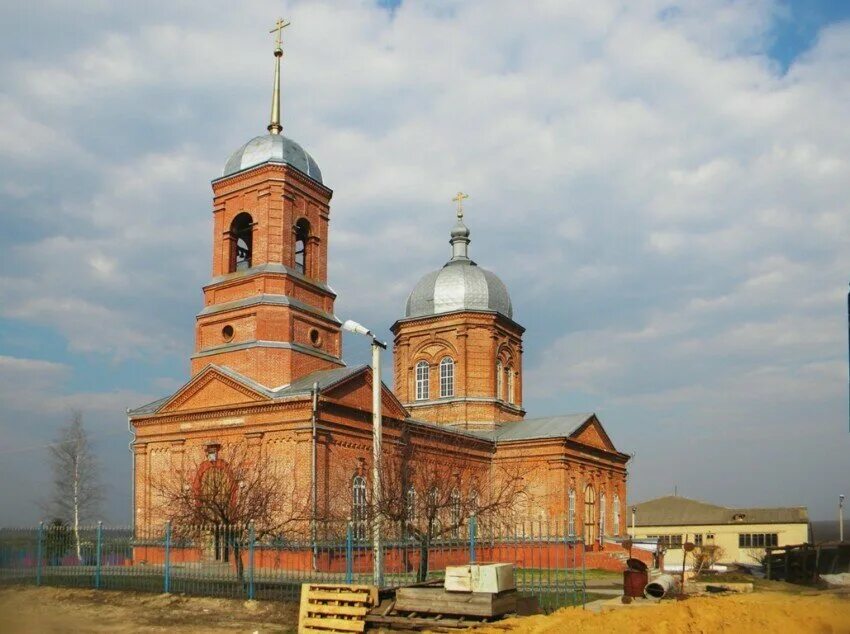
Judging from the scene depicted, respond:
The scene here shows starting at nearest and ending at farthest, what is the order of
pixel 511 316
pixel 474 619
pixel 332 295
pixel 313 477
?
pixel 474 619
pixel 313 477
pixel 332 295
pixel 511 316

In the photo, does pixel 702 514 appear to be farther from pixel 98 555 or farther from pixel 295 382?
pixel 98 555

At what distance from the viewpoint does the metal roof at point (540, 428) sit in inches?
1503

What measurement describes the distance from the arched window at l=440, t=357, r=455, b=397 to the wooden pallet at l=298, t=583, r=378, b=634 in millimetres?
25950

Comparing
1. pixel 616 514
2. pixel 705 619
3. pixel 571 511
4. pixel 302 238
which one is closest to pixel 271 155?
pixel 302 238

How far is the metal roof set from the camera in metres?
38.2

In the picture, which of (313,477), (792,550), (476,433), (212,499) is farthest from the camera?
(476,433)

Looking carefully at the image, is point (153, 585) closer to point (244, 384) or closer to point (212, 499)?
point (212, 499)

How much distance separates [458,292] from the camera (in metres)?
42.5

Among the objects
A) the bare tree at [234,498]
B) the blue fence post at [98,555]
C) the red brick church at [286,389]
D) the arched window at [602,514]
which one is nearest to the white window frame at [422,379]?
the red brick church at [286,389]

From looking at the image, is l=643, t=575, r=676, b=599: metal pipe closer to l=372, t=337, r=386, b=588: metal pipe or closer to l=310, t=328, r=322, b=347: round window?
l=372, t=337, r=386, b=588: metal pipe

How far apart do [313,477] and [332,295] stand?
7.58 m

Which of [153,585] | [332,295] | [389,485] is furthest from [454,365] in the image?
[153,585]

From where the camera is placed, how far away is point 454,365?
4175 centimetres

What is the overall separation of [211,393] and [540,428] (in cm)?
1618
